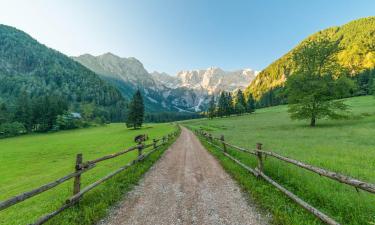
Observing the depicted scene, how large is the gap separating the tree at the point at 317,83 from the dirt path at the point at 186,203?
115 ft

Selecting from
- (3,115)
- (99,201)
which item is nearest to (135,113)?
(3,115)

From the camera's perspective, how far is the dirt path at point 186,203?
20.4 feet

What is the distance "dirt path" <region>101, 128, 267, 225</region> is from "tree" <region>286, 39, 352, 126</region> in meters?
35.0

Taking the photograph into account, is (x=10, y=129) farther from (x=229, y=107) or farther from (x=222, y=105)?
(x=229, y=107)

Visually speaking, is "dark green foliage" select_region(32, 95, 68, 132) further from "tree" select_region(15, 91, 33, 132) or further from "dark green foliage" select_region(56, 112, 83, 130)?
"dark green foliage" select_region(56, 112, 83, 130)

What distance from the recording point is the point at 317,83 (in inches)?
1485

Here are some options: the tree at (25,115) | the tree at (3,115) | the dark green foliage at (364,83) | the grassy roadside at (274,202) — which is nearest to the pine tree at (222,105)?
the dark green foliage at (364,83)

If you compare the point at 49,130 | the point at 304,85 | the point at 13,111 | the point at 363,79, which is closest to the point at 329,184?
the point at 304,85

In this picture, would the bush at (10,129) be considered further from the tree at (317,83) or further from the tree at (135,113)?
the tree at (317,83)

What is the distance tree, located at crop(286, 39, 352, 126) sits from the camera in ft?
123

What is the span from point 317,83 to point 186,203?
1556 inches

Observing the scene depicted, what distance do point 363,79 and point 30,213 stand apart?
495ft

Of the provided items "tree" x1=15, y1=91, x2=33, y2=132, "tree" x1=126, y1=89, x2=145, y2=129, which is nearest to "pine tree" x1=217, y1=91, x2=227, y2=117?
"tree" x1=126, y1=89, x2=145, y2=129

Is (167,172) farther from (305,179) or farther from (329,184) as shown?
(329,184)
